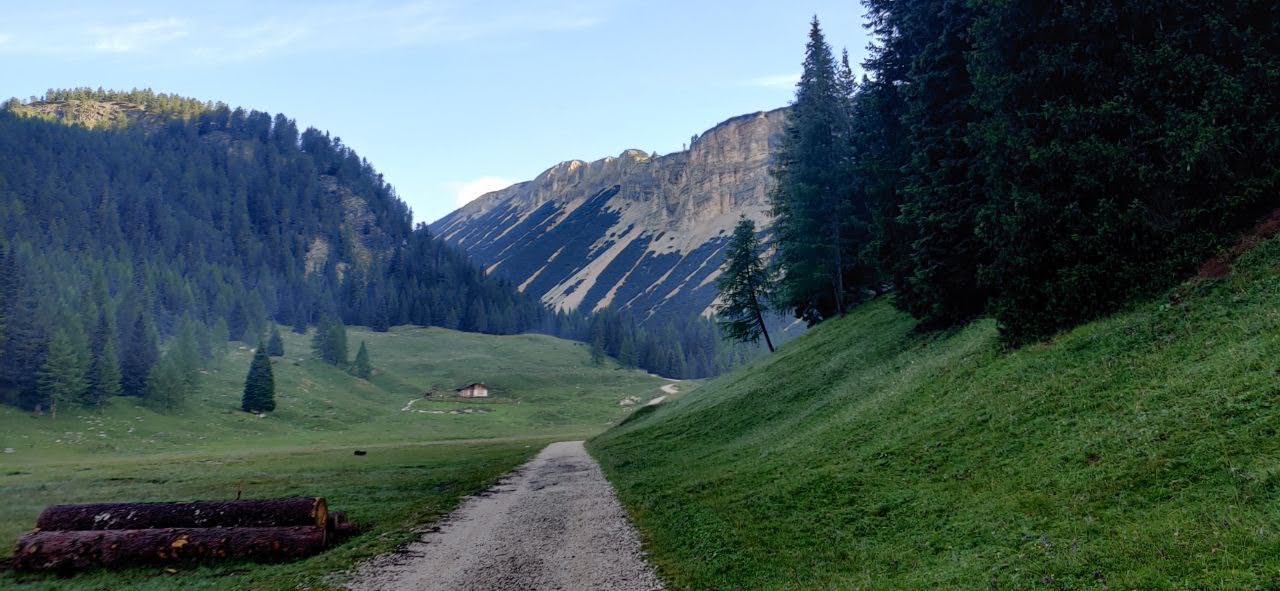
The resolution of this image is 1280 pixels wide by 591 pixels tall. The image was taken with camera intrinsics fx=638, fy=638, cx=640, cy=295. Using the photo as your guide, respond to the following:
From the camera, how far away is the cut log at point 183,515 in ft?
51.4

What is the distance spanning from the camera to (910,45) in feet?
128

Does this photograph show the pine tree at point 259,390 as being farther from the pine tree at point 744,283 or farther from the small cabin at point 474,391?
the pine tree at point 744,283

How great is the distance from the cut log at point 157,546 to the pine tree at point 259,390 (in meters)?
87.0

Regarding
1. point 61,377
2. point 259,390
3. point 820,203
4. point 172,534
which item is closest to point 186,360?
point 259,390

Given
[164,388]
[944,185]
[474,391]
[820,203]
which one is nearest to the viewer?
[944,185]

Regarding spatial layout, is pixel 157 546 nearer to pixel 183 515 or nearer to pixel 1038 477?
pixel 183 515

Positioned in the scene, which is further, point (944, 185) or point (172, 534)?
point (944, 185)

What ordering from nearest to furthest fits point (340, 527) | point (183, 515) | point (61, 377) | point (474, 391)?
point (183, 515), point (340, 527), point (61, 377), point (474, 391)

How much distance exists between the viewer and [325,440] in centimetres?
7350

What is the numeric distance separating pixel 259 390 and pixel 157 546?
8896 centimetres

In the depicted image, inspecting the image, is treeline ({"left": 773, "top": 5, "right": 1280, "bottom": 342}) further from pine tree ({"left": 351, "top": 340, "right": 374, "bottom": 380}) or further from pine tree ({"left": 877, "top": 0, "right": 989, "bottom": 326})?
pine tree ({"left": 351, "top": 340, "right": 374, "bottom": 380})

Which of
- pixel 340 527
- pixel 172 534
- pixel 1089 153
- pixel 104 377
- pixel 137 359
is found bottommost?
pixel 340 527

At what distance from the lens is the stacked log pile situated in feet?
47.9

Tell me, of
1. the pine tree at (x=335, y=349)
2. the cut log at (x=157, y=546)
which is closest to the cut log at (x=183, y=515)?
the cut log at (x=157, y=546)
